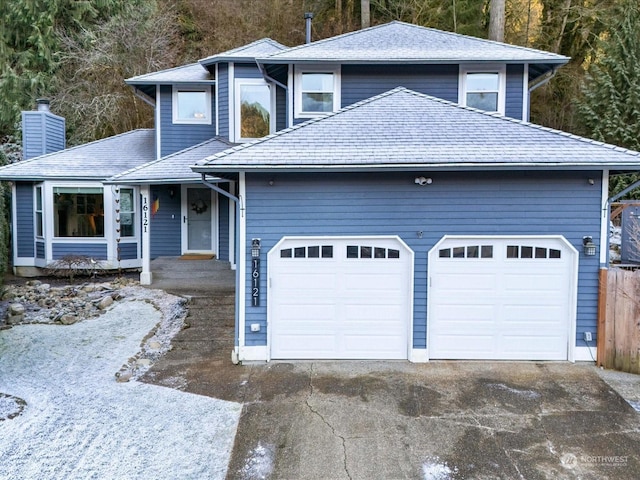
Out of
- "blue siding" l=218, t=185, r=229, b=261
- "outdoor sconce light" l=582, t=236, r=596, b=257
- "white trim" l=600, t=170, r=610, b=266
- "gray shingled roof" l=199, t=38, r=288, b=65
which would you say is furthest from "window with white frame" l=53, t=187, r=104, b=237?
"white trim" l=600, t=170, r=610, b=266

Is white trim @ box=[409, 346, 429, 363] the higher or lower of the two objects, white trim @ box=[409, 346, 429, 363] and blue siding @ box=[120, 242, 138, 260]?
the lower

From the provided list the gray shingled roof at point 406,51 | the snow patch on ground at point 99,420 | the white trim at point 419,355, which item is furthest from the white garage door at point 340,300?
the gray shingled roof at point 406,51

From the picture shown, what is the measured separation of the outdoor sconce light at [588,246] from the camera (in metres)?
6.64

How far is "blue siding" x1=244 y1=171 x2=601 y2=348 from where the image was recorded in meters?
6.72

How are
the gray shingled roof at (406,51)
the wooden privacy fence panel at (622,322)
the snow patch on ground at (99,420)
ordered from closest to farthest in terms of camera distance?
the snow patch on ground at (99,420) → the wooden privacy fence panel at (622,322) → the gray shingled roof at (406,51)

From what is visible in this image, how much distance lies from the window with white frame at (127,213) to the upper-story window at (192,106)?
102 inches

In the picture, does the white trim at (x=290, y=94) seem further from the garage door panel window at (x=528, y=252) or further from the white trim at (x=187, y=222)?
the garage door panel window at (x=528, y=252)

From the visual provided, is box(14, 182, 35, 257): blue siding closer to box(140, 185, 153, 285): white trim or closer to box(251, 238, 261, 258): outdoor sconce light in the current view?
box(140, 185, 153, 285): white trim

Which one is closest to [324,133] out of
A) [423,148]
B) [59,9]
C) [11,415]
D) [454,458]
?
[423,148]

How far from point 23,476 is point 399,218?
553 centimetres

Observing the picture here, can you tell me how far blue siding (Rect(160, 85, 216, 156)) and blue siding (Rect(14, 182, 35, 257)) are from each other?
429cm

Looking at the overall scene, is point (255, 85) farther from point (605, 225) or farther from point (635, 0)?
point (635, 0)

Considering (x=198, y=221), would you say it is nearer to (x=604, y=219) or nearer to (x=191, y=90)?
(x=191, y=90)

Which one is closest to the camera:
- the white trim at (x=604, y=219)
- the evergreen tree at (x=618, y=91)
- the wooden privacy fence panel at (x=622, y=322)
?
the wooden privacy fence panel at (x=622, y=322)
